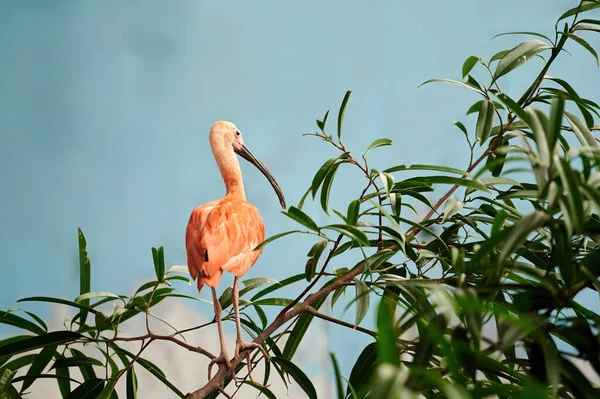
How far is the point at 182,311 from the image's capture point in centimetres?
300

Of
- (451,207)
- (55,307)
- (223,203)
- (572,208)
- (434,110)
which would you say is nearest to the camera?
(572,208)

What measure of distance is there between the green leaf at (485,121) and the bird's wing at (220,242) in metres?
0.52

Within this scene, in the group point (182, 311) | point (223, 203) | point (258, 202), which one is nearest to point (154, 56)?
point (258, 202)

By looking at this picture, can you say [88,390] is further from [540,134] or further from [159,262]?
[540,134]

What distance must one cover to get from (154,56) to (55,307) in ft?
3.91

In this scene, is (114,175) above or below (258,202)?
above

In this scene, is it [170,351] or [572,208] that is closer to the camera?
[572,208]

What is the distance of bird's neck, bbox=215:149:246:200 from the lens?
67.7 inches

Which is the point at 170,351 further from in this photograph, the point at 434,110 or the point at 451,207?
the point at 451,207

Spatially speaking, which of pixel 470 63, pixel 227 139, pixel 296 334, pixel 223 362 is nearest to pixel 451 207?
pixel 470 63

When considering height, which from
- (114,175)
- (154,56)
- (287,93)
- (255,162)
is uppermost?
(154,56)

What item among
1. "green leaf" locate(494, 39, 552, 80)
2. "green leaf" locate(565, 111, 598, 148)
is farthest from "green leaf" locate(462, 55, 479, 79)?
"green leaf" locate(565, 111, 598, 148)

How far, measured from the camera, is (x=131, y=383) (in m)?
1.41

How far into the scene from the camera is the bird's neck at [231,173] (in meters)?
1.72
